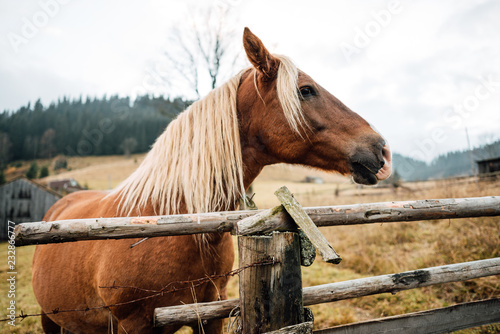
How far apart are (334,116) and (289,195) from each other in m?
1.09

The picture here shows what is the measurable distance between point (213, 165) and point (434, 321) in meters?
2.17

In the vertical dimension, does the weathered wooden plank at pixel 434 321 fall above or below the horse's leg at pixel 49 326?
above

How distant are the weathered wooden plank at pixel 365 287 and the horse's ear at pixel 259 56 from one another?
5.39ft

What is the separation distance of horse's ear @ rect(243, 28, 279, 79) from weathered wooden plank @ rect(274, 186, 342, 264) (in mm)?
1195

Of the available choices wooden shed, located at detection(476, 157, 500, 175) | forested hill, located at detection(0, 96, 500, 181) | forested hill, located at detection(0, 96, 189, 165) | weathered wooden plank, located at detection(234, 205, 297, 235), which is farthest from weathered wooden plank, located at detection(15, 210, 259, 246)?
forested hill, located at detection(0, 96, 189, 165)

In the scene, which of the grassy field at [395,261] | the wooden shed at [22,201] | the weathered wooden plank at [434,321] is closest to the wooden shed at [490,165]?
the grassy field at [395,261]

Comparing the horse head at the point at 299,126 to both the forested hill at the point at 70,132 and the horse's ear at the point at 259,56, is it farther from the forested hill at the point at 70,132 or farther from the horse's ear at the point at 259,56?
the forested hill at the point at 70,132

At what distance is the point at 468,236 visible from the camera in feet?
16.5

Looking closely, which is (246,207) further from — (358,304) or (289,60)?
(358,304)

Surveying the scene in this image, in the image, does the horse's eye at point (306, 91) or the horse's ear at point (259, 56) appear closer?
the horse's ear at point (259, 56)

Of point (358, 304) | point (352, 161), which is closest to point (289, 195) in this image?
point (352, 161)

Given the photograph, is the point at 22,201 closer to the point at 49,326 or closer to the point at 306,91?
the point at 49,326

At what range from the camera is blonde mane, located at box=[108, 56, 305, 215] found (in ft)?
6.23

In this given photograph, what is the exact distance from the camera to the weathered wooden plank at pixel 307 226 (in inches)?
42.3
